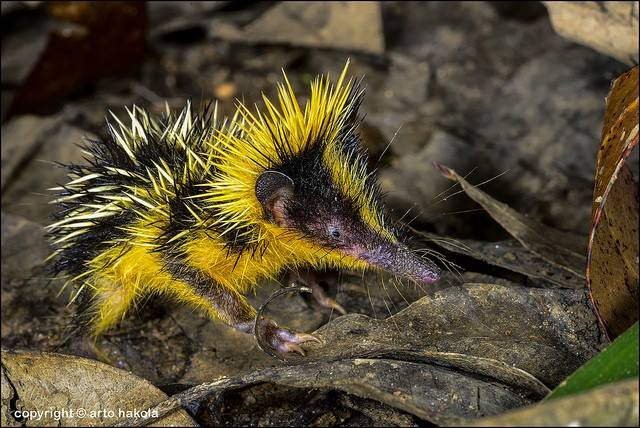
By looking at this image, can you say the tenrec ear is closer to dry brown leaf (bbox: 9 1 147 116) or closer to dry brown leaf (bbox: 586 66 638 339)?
dry brown leaf (bbox: 586 66 638 339)

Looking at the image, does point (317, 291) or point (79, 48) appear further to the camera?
point (79, 48)

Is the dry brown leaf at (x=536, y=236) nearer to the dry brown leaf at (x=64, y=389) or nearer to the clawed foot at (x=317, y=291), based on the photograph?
the clawed foot at (x=317, y=291)

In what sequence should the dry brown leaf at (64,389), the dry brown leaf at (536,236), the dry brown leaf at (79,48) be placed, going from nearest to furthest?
1. the dry brown leaf at (64,389)
2. the dry brown leaf at (536,236)
3. the dry brown leaf at (79,48)

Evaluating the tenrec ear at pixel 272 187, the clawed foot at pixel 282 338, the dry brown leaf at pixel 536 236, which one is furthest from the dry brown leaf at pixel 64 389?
the dry brown leaf at pixel 536 236

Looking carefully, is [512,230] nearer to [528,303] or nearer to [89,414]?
[528,303]

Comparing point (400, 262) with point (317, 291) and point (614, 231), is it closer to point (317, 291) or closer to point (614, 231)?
point (317, 291)

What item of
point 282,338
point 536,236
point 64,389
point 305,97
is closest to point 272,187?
point 282,338
